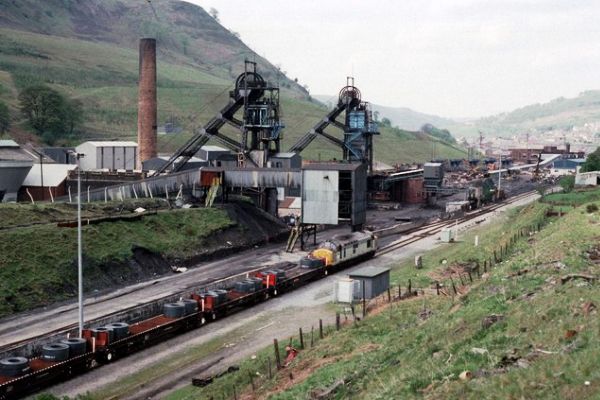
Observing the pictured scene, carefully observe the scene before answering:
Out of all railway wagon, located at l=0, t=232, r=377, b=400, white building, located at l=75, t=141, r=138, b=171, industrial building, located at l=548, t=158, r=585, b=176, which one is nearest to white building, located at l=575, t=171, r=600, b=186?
railway wagon, located at l=0, t=232, r=377, b=400

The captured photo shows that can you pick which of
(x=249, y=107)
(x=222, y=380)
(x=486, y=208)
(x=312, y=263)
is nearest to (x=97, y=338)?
(x=222, y=380)

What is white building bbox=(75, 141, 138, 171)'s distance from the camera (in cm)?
10388

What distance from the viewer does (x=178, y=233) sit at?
6700 centimetres

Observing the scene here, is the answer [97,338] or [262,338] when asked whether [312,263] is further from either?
[97,338]

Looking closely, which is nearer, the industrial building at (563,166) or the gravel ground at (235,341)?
the gravel ground at (235,341)

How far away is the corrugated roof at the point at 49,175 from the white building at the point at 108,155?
20.0 m

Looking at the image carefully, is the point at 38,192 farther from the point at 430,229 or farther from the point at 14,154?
the point at 430,229

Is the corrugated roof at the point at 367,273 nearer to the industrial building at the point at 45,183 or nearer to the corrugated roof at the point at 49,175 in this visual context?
the industrial building at the point at 45,183

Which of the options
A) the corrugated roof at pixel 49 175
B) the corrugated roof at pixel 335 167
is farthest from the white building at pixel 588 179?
the corrugated roof at pixel 49 175

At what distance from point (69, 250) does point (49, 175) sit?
102ft

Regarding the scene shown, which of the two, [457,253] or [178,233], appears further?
[178,233]

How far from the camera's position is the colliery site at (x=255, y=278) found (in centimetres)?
2595

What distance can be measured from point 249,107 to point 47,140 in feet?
180

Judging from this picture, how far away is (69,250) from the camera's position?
53.4 meters
